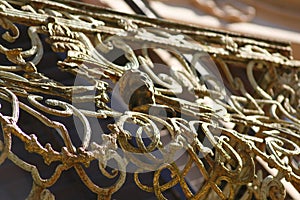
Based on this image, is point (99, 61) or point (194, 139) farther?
point (99, 61)

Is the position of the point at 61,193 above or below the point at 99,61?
below

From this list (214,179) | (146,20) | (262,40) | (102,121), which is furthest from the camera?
(262,40)

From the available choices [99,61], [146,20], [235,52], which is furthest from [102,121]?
[235,52]

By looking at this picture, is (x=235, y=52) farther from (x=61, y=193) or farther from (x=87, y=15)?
(x=61, y=193)

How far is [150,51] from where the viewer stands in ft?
10.0

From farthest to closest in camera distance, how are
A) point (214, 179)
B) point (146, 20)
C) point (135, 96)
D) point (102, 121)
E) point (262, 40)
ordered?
point (262, 40)
point (146, 20)
point (102, 121)
point (135, 96)
point (214, 179)

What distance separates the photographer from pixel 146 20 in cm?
277

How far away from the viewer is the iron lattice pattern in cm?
201

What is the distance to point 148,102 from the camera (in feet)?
7.64

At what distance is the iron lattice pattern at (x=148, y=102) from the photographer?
201 centimetres

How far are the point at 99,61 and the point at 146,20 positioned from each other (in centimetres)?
38

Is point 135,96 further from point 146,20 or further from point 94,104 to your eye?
point 146,20

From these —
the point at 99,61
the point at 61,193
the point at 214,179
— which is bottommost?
the point at 61,193

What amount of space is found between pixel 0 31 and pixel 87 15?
34 centimetres
